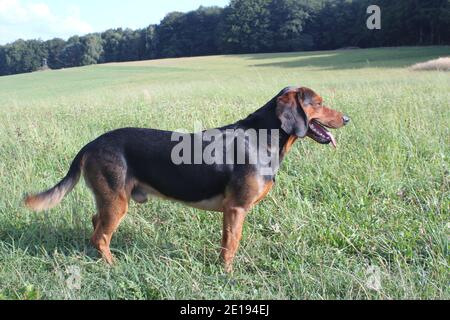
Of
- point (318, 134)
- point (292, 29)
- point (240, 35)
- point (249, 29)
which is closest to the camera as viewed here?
point (318, 134)

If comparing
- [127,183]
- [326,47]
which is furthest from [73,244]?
[326,47]

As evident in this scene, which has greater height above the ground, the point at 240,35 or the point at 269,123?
the point at 240,35

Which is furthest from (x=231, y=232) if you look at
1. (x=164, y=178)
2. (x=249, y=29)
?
(x=249, y=29)

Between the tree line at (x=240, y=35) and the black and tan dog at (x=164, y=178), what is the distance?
54.6m

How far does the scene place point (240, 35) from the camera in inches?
2776

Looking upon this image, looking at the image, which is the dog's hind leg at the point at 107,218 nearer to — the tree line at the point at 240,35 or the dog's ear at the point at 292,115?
the dog's ear at the point at 292,115

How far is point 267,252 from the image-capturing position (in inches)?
148

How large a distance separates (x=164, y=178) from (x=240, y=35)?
69.6m

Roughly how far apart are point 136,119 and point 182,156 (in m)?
4.50

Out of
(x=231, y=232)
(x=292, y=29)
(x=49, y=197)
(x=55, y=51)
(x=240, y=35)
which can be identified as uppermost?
(x=292, y=29)

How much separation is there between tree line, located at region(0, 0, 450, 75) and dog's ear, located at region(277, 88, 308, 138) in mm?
54225

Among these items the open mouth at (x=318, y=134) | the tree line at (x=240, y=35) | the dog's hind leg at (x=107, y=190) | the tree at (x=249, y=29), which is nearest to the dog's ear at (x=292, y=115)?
the open mouth at (x=318, y=134)

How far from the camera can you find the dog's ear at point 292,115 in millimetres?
3809

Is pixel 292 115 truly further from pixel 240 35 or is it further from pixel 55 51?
pixel 55 51
